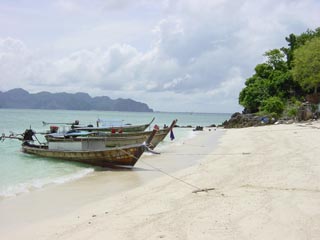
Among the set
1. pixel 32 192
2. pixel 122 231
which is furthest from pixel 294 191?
pixel 32 192

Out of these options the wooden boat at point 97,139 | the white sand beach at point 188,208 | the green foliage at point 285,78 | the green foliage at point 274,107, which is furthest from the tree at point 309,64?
the white sand beach at point 188,208

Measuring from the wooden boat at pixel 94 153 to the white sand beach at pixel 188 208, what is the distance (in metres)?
2.77

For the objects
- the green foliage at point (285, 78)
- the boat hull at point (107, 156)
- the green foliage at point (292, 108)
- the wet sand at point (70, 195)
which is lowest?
the wet sand at point (70, 195)

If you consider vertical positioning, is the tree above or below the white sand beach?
above

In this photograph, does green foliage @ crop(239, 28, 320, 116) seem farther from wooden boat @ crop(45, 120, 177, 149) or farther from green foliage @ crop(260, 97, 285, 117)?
wooden boat @ crop(45, 120, 177, 149)

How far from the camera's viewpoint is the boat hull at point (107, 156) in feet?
53.3

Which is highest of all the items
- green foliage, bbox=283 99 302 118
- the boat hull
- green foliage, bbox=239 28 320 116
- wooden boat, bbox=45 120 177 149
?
green foliage, bbox=239 28 320 116

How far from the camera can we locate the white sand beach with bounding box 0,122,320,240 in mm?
6840

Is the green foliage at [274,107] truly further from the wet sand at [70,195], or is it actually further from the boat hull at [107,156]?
the boat hull at [107,156]

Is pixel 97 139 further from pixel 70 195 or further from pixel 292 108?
pixel 292 108

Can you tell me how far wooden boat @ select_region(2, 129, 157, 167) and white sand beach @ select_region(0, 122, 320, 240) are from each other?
2.77m

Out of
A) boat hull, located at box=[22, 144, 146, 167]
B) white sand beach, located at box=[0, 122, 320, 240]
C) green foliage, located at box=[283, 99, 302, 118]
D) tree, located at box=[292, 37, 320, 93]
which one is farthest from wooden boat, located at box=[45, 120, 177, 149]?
green foliage, located at box=[283, 99, 302, 118]

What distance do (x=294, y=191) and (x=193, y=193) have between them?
2424 mm

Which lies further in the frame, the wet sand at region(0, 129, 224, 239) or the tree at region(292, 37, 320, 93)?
the tree at region(292, 37, 320, 93)
